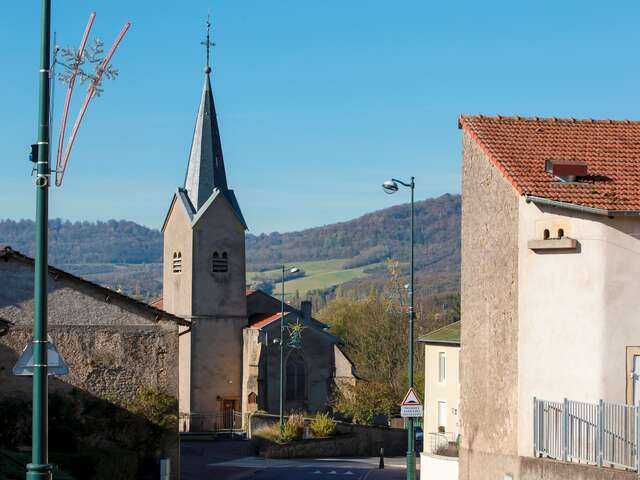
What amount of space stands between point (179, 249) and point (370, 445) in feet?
61.3

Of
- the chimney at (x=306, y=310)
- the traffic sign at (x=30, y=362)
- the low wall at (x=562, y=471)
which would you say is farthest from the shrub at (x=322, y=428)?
the traffic sign at (x=30, y=362)

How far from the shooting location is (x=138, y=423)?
117 feet

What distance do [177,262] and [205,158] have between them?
6.36m

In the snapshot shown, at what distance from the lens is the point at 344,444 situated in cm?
5616

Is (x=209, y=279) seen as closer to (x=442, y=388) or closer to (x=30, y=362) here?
(x=442, y=388)

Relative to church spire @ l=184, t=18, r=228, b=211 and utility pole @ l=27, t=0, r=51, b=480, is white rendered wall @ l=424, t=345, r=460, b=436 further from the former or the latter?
utility pole @ l=27, t=0, r=51, b=480

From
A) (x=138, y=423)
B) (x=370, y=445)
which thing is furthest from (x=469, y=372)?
(x=370, y=445)

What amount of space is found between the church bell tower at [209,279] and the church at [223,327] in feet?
0.18

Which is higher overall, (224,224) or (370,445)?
(224,224)

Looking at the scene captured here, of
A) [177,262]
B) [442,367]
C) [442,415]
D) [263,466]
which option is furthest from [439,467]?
[177,262]

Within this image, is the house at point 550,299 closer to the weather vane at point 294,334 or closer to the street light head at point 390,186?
the street light head at point 390,186

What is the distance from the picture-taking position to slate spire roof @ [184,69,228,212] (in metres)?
68.9

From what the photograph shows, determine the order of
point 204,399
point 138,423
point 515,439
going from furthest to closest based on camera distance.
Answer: point 204,399 < point 138,423 < point 515,439

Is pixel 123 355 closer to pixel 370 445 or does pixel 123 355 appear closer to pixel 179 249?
pixel 370 445
